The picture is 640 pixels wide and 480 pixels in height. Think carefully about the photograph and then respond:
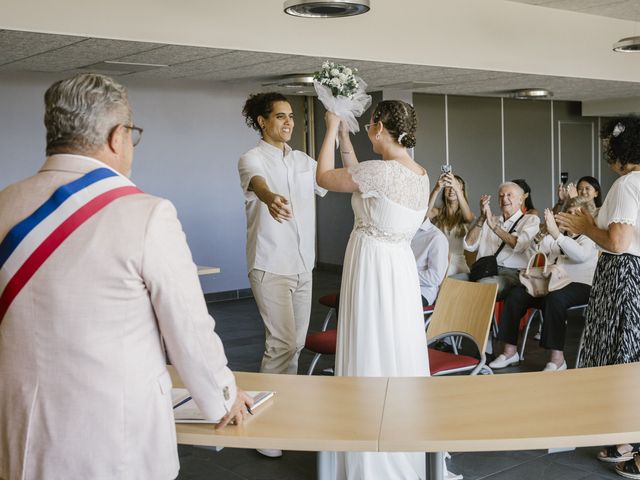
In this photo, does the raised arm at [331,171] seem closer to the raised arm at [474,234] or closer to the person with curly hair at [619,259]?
the person with curly hair at [619,259]

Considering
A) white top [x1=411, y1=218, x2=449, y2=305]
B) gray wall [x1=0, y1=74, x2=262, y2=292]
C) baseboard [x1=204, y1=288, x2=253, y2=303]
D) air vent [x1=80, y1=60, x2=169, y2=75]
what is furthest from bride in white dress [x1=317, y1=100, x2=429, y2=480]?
baseboard [x1=204, y1=288, x2=253, y2=303]

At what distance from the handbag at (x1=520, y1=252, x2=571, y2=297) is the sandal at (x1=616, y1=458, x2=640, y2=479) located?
85.0 inches

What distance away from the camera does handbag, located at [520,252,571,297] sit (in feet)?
19.7

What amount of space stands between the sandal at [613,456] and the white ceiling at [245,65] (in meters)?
4.32

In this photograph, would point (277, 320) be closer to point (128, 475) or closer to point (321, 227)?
point (128, 475)

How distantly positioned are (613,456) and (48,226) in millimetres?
3347

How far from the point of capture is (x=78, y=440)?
192cm

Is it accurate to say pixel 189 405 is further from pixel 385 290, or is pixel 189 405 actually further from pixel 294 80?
pixel 294 80

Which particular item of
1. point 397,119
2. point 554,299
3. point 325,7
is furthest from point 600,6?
point 397,119

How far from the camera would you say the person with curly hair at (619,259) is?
3842 millimetres

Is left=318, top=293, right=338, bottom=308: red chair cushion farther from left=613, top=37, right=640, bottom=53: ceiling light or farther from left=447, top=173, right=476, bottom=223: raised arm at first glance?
left=613, top=37, right=640, bottom=53: ceiling light

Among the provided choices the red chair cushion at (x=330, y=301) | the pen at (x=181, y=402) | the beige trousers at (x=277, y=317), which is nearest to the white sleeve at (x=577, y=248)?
the red chair cushion at (x=330, y=301)

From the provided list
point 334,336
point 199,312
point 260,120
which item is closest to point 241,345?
point 334,336

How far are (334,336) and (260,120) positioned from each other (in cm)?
136
